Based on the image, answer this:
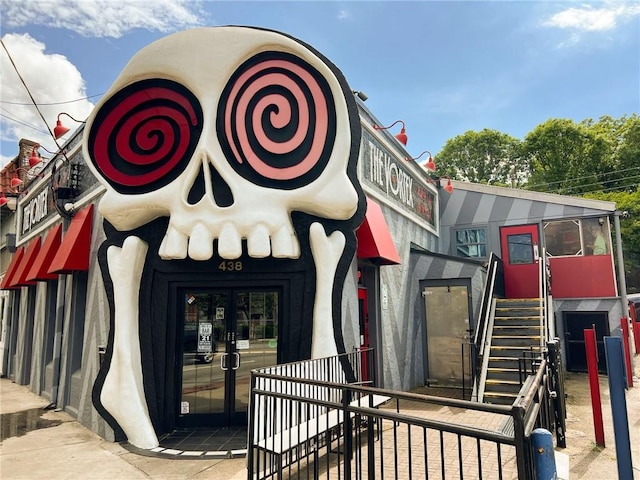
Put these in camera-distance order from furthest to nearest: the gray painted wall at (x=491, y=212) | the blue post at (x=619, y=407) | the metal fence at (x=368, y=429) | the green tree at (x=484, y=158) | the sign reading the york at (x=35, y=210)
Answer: the green tree at (x=484, y=158) < the gray painted wall at (x=491, y=212) < the sign reading the york at (x=35, y=210) < the blue post at (x=619, y=407) < the metal fence at (x=368, y=429)

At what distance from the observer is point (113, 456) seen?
609 cm

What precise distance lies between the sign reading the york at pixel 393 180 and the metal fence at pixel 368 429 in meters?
3.65

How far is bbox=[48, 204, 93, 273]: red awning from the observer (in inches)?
324

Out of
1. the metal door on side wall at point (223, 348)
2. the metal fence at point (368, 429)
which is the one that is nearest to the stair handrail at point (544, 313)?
the metal fence at point (368, 429)

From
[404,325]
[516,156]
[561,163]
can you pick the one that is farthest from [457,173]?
[404,325]

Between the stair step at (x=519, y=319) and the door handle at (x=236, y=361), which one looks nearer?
the door handle at (x=236, y=361)

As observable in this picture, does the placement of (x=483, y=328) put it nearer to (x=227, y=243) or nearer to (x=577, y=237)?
(x=577, y=237)

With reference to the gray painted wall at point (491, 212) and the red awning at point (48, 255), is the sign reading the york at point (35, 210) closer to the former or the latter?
the red awning at point (48, 255)

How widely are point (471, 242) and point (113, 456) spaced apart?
12.0 meters

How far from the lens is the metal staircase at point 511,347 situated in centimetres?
820

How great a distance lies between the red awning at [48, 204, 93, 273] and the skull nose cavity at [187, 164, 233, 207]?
3190 millimetres

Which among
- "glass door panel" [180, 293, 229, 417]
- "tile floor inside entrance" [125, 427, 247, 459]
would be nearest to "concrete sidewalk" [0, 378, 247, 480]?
"tile floor inside entrance" [125, 427, 247, 459]

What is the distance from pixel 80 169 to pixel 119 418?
580 centimetres

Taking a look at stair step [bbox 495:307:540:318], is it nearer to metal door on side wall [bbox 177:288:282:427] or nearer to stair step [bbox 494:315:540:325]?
stair step [bbox 494:315:540:325]
